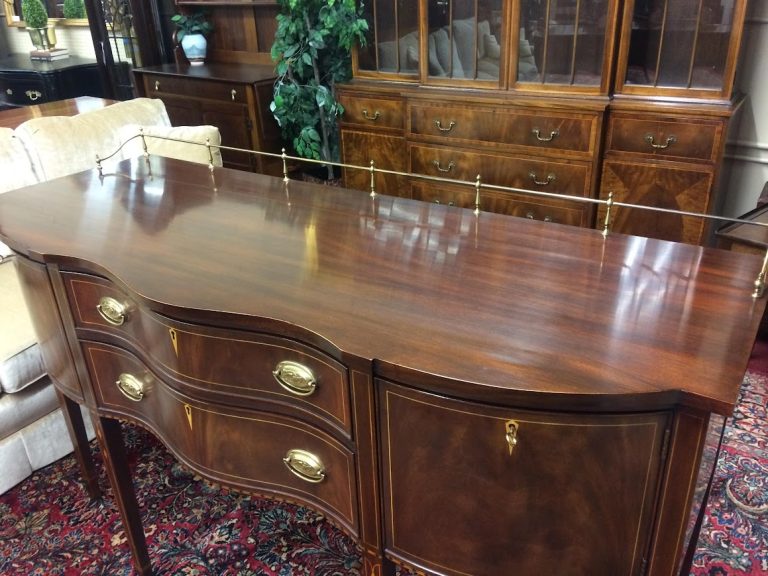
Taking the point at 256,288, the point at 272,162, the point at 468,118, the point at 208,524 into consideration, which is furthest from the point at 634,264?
the point at 272,162

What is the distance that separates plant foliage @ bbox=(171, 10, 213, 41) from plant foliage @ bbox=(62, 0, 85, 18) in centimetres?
99

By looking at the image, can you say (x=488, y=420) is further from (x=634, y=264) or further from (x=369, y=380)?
(x=634, y=264)

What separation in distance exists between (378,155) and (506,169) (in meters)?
0.68

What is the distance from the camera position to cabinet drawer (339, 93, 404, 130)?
285 cm

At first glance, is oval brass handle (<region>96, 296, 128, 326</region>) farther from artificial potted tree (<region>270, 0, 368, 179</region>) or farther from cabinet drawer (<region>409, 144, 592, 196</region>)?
artificial potted tree (<region>270, 0, 368, 179</region>)

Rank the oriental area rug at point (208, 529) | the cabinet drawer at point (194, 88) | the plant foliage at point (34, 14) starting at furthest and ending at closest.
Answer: the plant foliage at point (34, 14)
the cabinet drawer at point (194, 88)
the oriental area rug at point (208, 529)

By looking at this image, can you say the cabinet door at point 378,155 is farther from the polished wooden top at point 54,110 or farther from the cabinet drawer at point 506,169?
the polished wooden top at point 54,110

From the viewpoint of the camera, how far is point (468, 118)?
258 cm

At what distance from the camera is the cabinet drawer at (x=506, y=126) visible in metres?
2.36

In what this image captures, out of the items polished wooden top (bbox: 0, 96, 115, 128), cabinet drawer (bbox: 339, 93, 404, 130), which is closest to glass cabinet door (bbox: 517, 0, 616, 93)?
cabinet drawer (bbox: 339, 93, 404, 130)

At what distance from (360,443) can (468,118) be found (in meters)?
1.94

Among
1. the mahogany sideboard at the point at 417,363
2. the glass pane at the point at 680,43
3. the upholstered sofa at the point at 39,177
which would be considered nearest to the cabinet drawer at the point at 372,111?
the upholstered sofa at the point at 39,177

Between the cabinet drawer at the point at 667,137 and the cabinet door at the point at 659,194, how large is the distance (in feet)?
0.15

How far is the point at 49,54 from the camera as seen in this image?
443cm
